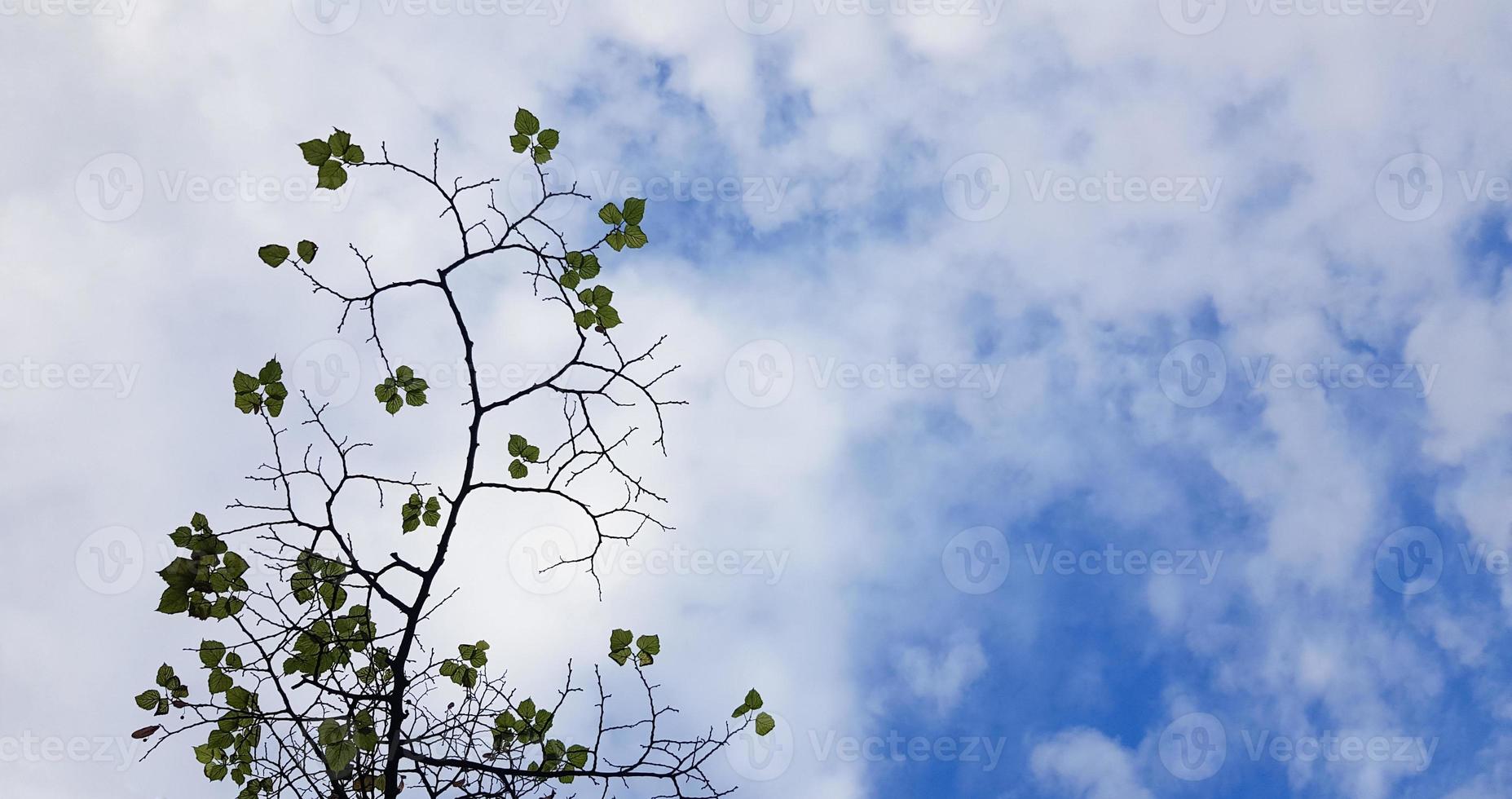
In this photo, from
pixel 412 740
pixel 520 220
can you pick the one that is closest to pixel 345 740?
pixel 412 740

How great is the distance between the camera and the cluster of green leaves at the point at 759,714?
15.4 ft

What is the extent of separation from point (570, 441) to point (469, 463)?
1.72ft

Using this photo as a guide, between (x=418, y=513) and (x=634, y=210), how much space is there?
193 centimetres

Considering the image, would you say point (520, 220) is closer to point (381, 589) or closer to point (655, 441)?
point (655, 441)

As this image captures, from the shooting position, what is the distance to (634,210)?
14.9ft

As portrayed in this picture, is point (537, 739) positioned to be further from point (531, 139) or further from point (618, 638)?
point (531, 139)

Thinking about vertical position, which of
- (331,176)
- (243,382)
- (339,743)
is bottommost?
(339,743)

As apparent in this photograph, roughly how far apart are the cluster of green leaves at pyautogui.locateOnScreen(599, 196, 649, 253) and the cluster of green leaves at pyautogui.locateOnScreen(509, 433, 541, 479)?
1.16m

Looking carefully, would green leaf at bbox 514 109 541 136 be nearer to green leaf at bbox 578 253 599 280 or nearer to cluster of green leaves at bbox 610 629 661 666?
green leaf at bbox 578 253 599 280

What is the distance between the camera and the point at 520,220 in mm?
4496

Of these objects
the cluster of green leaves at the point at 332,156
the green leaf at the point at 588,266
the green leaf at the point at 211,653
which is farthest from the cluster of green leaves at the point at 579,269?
the green leaf at the point at 211,653

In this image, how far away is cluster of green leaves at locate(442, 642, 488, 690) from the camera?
5211 mm

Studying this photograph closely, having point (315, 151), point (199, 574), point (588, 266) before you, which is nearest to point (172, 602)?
point (199, 574)

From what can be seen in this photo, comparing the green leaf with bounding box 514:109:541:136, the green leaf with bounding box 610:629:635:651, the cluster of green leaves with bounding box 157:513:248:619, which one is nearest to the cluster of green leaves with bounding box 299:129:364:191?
the green leaf with bounding box 514:109:541:136
